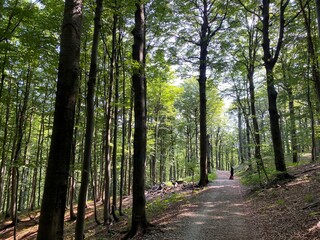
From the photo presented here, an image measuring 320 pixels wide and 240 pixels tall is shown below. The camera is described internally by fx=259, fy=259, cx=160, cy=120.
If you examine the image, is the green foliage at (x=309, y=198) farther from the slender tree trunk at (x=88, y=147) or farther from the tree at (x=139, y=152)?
the slender tree trunk at (x=88, y=147)

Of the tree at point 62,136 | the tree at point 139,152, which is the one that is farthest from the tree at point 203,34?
the tree at point 62,136

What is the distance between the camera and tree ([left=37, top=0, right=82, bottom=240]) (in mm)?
2553

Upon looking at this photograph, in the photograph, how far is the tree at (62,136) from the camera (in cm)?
255

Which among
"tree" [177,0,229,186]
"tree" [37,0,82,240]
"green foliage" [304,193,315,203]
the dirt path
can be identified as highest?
"tree" [177,0,229,186]

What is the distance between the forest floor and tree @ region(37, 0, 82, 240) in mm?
5138

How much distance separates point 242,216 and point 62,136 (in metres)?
8.08

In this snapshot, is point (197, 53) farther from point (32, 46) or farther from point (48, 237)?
point (48, 237)

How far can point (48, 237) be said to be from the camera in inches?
99.1

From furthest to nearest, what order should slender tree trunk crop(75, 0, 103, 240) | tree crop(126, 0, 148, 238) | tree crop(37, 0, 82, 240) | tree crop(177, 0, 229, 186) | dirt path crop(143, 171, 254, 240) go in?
tree crop(177, 0, 229, 186) → tree crop(126, 0, 148, 238) → dirt path crop(143, 171, 254, 240) → slender tree trunk crop(75, 0, 103, 240) → tree crop(37, 0, 82, 240)

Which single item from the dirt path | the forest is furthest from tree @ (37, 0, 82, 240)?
the dirt path

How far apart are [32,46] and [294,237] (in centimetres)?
986

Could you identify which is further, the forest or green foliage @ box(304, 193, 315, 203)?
green foliage @ box(304, 193, 315, 203)

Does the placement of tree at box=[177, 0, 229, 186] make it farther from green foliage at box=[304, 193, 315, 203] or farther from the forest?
green foliage at box=[304, 193, 315, 203]

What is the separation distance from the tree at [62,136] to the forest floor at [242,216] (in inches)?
202
